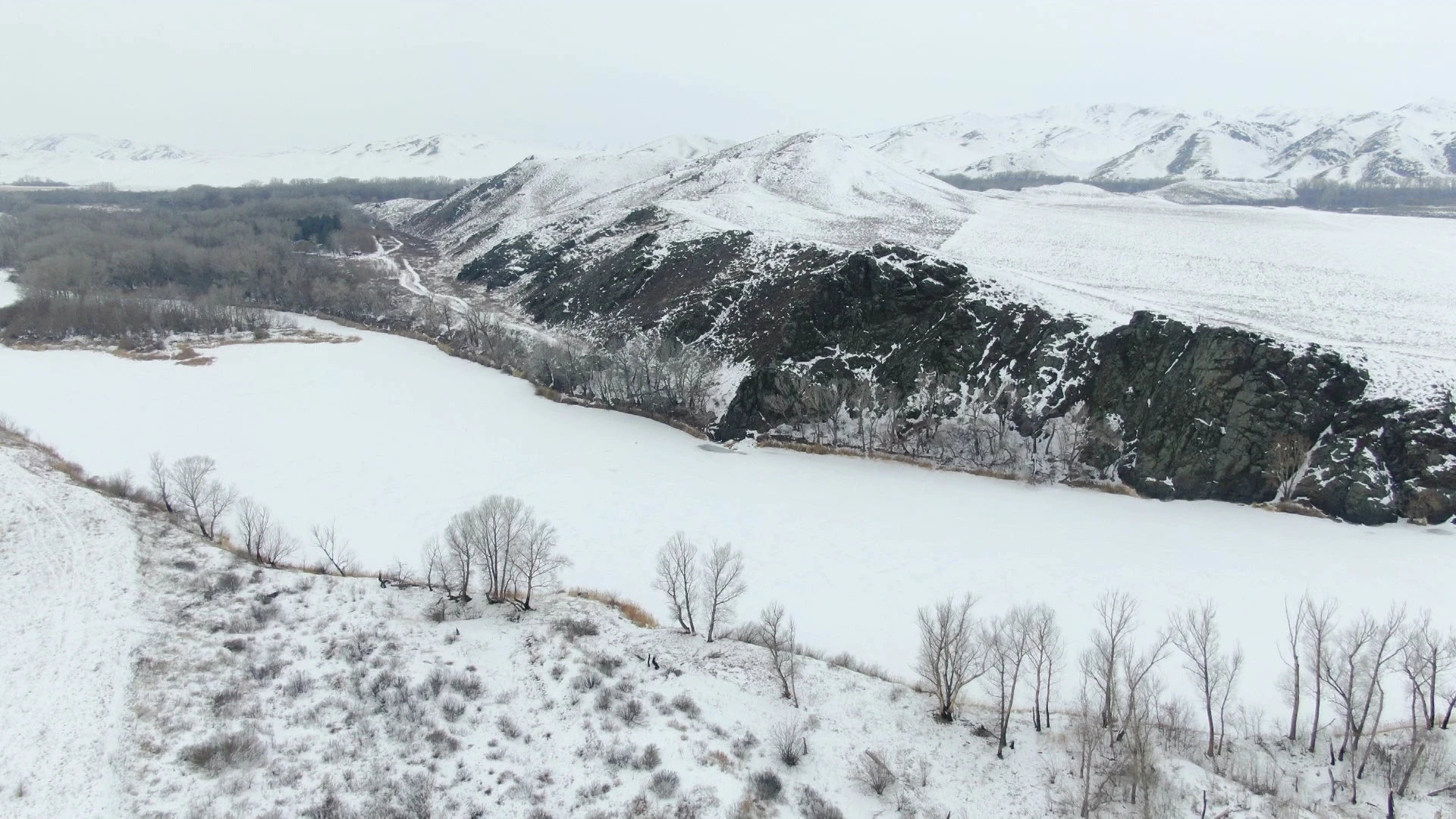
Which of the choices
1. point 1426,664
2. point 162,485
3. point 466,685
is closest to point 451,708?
point 466,685

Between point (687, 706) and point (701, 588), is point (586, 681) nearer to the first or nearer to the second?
point (687, 706)

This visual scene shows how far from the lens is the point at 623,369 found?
6050 centimetres

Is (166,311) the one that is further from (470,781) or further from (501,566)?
(470,781)

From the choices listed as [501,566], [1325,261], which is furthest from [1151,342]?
[501,566]

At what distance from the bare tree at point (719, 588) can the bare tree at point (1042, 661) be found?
1161 cm

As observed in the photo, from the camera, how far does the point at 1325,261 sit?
63.8 meters

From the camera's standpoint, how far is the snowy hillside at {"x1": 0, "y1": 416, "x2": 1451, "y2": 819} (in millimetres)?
19297

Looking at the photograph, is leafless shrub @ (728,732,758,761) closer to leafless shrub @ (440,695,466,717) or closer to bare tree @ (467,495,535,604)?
leafless shrub @ (440,695,466,717)

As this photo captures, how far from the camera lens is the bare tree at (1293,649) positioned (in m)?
21.4

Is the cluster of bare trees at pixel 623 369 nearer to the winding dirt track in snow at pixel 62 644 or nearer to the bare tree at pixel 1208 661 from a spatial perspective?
the winding dirt track in snow at pixel 62 644

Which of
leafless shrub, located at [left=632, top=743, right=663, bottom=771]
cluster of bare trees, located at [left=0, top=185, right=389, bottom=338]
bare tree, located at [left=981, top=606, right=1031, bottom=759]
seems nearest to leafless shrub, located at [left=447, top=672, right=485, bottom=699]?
leafless shrub, located at [left=632, top=743, right=663, bottom=771]

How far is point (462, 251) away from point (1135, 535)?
127329 millimetres

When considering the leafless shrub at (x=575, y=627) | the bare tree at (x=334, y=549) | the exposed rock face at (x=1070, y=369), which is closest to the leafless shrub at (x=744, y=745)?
the leafless shrub at (x=575, y=627)

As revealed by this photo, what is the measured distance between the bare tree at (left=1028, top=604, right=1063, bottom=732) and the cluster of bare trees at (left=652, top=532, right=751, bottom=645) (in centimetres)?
909
